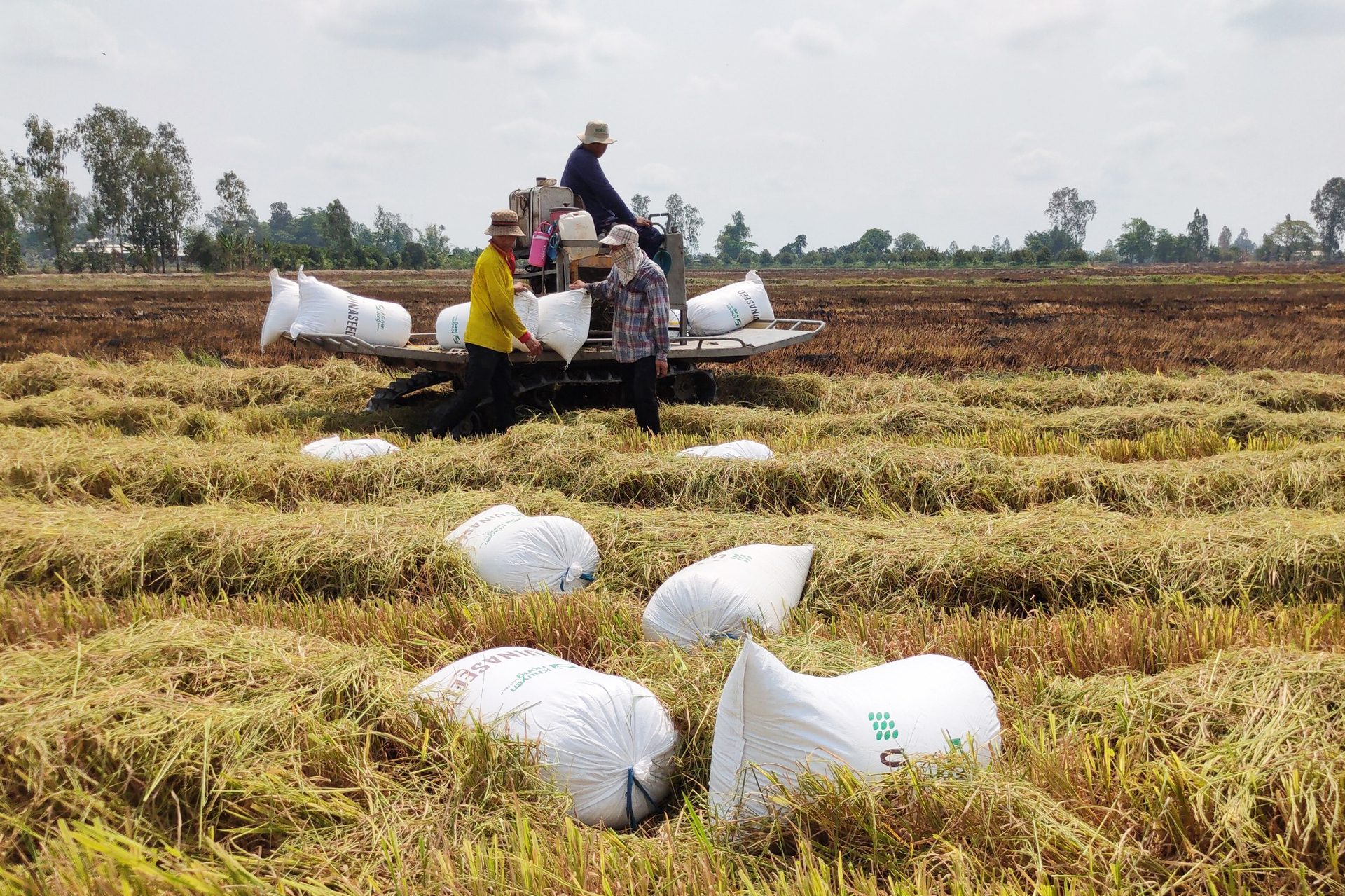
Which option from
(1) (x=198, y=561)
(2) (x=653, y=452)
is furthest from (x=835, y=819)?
(2) (x=653, y=452)

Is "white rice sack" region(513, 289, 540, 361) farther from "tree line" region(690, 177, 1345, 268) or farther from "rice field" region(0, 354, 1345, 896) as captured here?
"tree line" region(690, 177, 1345, 268)

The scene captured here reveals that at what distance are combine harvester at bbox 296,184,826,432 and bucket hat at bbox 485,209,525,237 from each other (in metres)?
1.25

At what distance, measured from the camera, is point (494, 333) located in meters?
7.37

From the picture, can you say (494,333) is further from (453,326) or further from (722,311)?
(722,311)

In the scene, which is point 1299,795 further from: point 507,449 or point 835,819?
point 507,449

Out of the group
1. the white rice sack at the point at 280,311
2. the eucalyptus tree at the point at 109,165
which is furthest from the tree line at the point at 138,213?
the white rice sack at the point at 280,311

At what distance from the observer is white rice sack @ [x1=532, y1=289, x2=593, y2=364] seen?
7.85m

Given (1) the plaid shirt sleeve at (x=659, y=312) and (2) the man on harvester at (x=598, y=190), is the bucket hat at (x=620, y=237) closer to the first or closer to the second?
(1) the plaid shirt sleeve at (x=659, y=312)

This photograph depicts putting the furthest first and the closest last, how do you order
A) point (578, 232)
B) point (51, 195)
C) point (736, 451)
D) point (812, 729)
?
point (51, 195), point (578, 232), point (736, 451), point (812, 729)

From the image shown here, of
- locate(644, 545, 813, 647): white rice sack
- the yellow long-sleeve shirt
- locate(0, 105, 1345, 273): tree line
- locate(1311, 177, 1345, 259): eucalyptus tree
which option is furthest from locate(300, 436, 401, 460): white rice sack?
locate(1311, 177, 1345, 259): eucalyptus tree

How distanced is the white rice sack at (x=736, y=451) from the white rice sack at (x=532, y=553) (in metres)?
1.95

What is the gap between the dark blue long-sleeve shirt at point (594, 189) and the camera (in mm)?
8820

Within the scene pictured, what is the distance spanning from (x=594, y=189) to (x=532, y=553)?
5.52 m

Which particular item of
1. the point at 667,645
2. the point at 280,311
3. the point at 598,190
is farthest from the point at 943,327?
the point at 667,645
